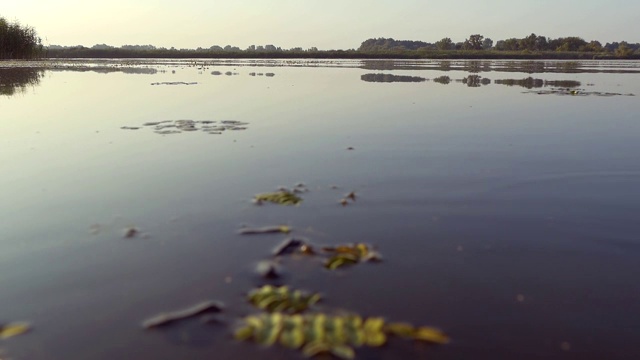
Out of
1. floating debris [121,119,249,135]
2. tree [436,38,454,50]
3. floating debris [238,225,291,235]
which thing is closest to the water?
floating debris [238,225,291,235]

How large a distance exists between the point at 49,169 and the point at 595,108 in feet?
67.2

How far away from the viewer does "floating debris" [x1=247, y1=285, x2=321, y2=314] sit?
17.2 ft

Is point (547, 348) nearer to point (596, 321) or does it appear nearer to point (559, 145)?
point (596, 321)

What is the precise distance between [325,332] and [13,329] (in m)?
2.87

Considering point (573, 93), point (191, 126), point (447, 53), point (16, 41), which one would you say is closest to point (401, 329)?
point (191, 126)

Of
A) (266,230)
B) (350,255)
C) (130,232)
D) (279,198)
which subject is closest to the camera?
(350,255)

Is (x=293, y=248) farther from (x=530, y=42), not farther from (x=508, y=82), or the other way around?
(x=530, y=42)

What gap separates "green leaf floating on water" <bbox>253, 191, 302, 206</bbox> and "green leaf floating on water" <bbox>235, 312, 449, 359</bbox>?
385 cm

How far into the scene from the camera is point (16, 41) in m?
65.4

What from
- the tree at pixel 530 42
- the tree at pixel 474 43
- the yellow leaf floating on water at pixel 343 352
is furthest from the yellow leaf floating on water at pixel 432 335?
the tree at pixel 474 43

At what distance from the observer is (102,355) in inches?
177

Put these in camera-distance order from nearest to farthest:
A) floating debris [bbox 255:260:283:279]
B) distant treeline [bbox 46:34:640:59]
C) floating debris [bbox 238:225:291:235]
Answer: floating debris [bbox 255:260:283:279] < floating debris [bbox 238:225:291:235] < distant treeline [bbox 46:34:640:59]

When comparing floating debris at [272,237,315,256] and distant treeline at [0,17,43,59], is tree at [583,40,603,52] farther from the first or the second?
floating debris at [272,237,315,256]

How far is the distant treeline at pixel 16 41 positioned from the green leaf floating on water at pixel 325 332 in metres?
72.7
